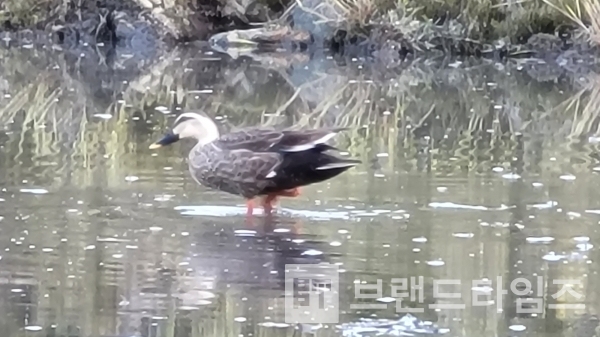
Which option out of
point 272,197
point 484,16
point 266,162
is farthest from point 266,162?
point 484,16

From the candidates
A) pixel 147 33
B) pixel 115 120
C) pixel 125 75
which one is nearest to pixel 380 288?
pixel 115 120

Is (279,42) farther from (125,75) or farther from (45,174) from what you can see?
(45,174)

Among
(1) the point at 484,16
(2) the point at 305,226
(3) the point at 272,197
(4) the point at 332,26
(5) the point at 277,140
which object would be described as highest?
(1) the point at 484,16

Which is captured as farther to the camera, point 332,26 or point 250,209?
point 332,26

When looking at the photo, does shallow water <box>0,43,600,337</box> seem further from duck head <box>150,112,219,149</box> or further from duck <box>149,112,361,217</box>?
duck head <box>150,112,219,149</box>

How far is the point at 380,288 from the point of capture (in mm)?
4785

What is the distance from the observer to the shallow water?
450 centimetres

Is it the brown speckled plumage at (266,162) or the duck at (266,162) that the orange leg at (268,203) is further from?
the brown speckled plumage at (266,162)

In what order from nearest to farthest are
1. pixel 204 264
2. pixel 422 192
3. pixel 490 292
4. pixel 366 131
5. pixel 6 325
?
pixel 6 325 < pixel 490 292 < pixel 204 264 < pixel 422 192 < pixel 366 131

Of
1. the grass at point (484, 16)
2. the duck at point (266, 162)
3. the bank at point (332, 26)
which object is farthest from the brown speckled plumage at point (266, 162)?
the grass at point (484, 16)

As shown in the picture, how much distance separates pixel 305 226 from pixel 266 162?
1.17ft

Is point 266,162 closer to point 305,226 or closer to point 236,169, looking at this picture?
point 236,169

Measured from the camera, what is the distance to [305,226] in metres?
5.78

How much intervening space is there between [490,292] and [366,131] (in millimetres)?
4295
